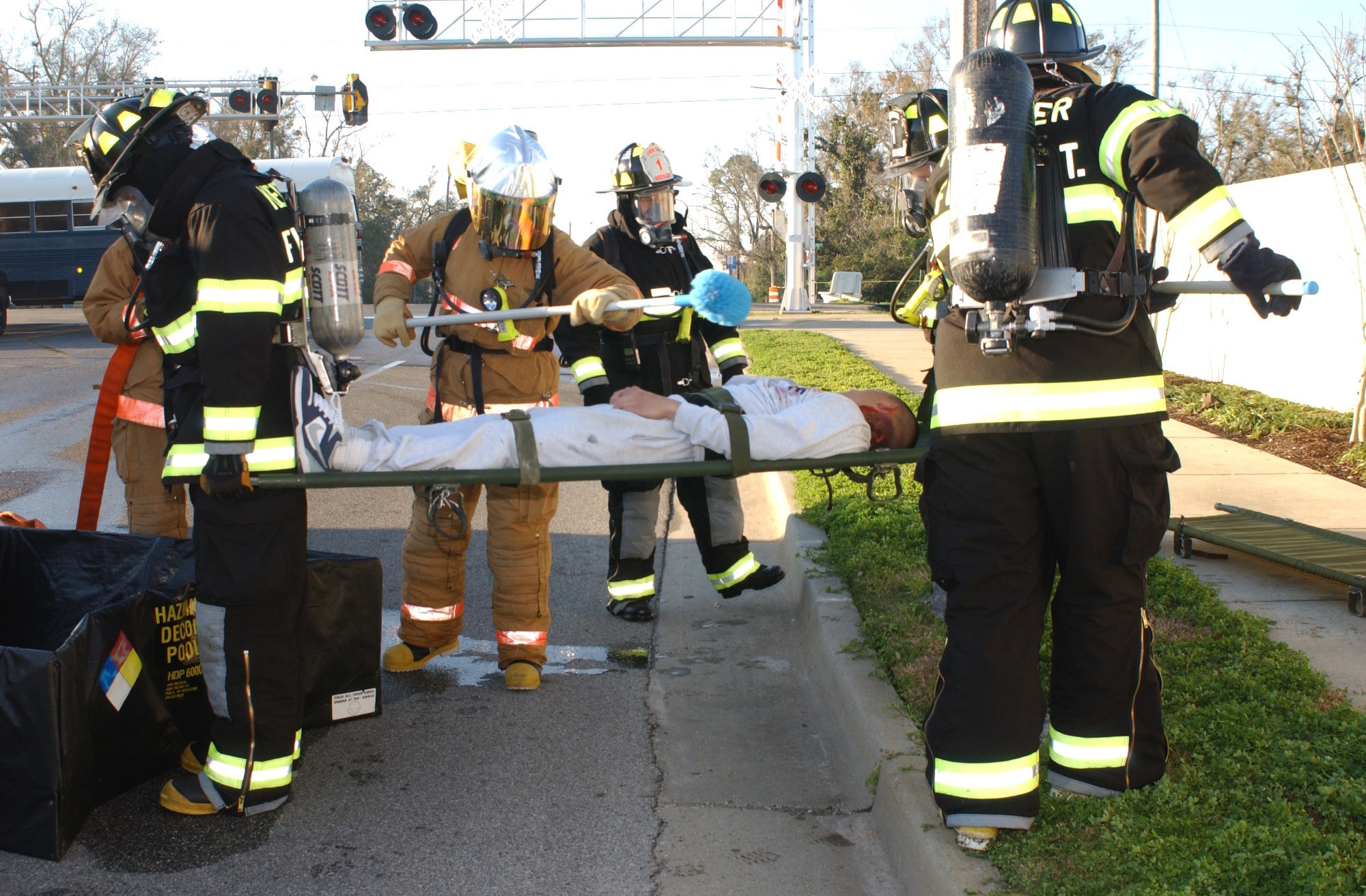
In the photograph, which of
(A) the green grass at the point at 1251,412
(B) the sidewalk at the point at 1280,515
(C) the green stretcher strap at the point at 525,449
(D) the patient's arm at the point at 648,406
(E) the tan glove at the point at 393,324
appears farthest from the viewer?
(A) the green grass at the point at 1251,412

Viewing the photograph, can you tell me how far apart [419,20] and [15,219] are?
28.1 feet

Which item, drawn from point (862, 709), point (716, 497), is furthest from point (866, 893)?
point (716, 497)

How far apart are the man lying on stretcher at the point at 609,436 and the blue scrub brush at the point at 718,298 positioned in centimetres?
44

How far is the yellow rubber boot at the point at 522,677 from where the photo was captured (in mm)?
4359

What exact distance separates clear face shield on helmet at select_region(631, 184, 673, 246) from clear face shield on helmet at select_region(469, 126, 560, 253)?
3.22 ft

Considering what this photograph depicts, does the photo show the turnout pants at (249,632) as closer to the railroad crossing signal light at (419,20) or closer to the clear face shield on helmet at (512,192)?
the clear face shield on helmet at (512,192)

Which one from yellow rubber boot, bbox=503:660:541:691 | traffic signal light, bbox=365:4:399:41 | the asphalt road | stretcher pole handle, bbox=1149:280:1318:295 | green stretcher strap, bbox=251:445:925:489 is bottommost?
the asphalt road

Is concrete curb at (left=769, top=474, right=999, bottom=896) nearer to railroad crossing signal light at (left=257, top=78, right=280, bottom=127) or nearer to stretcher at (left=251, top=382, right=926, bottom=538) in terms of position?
stretcher at (left=251, top=382, right=926, bottom=538)

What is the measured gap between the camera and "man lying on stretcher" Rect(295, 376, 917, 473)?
3.51 m

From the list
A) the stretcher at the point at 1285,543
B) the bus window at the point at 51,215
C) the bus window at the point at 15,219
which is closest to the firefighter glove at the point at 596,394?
the stretcher at the point at 1285,543

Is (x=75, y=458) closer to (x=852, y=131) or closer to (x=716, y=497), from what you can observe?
(x=716, y=497)

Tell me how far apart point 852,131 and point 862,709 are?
3847 cm

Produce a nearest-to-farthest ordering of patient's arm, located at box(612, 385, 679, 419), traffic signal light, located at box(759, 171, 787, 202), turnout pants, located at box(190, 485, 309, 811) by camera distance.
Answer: turnout pants, located at box(190, 485, 309, 811) → patient's arm, located at box(612, 385, 679, 419) → traffic signal light, located at box(759, 171, 787, 202)

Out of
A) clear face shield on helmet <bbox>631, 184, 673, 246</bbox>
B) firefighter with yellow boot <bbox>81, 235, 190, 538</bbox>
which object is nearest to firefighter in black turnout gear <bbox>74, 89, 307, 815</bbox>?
firefighter with yellow boot <bbox>81, 235, 190, 538</bbox>
